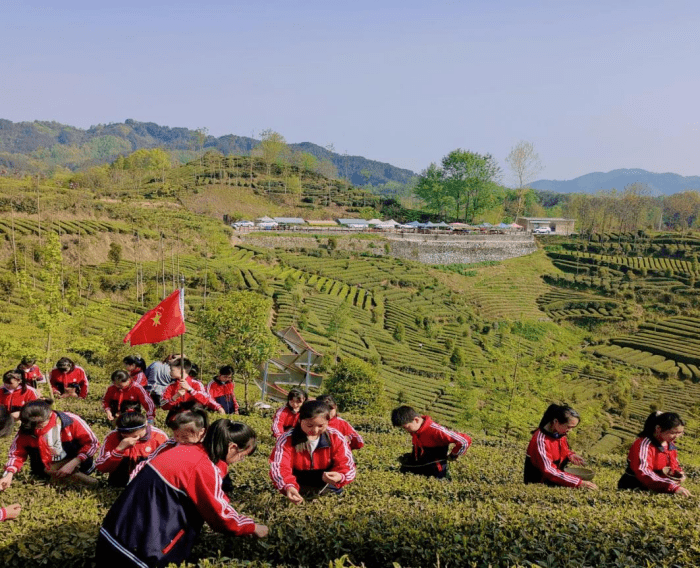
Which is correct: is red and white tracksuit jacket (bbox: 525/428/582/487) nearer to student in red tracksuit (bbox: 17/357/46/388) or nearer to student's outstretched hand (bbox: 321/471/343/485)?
student's outstretched hand (bbox: 321/471/343/485)

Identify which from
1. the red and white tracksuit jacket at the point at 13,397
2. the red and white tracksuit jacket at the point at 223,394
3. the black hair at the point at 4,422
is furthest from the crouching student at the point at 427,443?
the red and white tracksuit jacket at the point at 13,397

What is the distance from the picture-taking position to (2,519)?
4.01 m

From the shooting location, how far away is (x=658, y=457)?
539 centimetres

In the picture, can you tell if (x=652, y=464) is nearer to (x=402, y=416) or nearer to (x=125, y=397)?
(x=402, y=416)

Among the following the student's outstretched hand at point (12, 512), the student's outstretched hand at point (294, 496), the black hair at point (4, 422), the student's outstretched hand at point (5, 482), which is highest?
the black hair at point (4, 422)

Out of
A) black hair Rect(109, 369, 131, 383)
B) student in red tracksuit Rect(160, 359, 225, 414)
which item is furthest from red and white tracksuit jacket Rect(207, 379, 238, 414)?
black hair Rect(109, 369, 131, 383)

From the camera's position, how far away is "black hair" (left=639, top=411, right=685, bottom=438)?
5.18m

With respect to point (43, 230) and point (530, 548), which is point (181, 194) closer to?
point (43, 230)

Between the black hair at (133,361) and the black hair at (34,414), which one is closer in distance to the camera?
the black hair at (34,414)

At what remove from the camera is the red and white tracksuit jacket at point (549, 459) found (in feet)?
17.0

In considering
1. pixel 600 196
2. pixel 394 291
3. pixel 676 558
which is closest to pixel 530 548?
pixel 676 558

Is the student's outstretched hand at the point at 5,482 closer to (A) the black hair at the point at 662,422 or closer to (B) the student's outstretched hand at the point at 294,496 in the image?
(B) the student's outstretched hand at the point at 294,496

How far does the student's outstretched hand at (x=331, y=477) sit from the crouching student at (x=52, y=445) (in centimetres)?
254

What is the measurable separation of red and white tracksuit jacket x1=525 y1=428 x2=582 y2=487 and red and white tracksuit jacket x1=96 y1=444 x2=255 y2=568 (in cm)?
321
